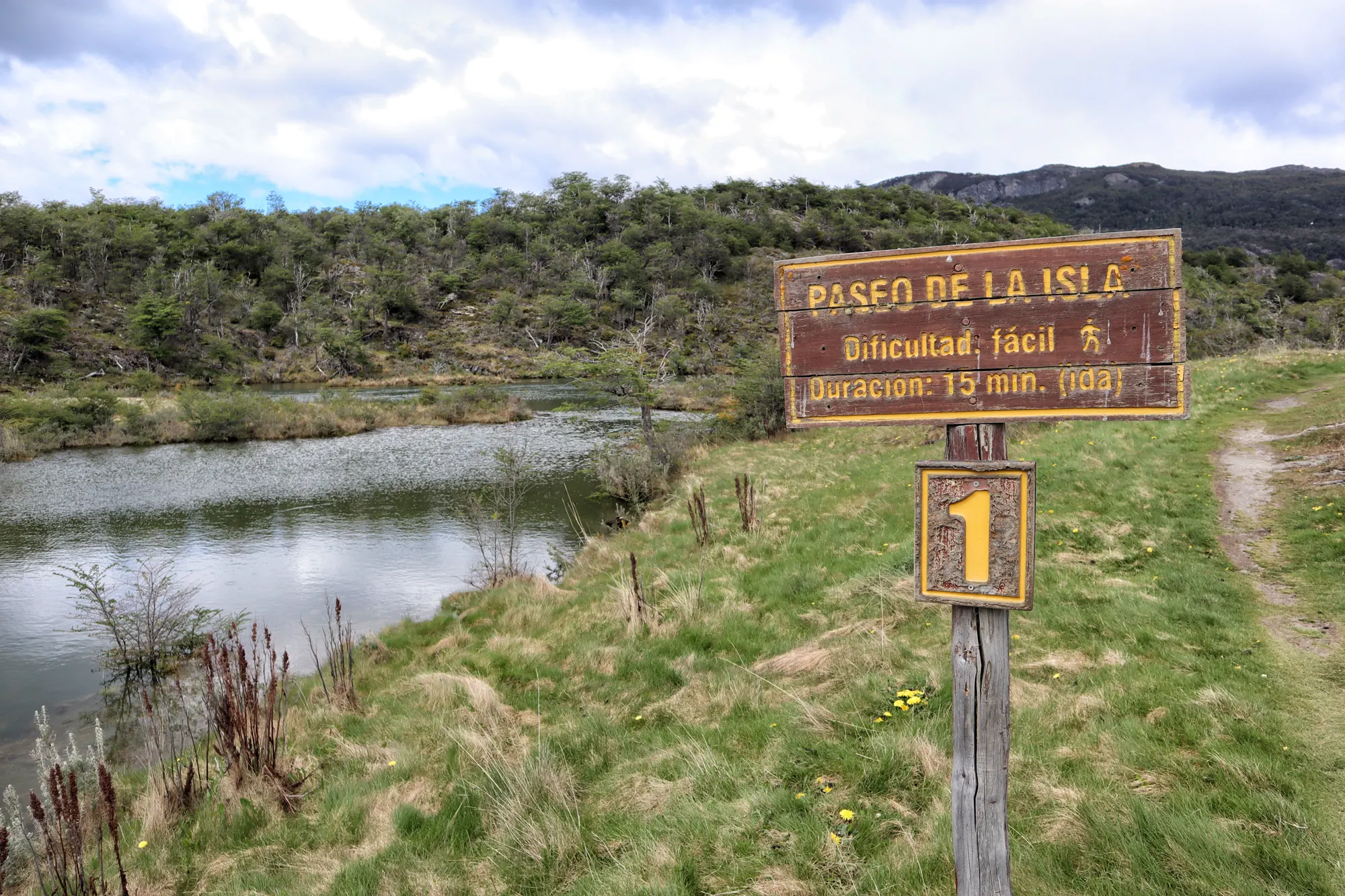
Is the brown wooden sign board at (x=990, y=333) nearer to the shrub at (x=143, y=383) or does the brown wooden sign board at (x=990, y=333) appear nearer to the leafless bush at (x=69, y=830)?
the leafless bush at (x=69, y=830)

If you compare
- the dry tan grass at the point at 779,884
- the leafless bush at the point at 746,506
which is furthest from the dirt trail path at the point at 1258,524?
A: the leafless bush at the point at 746,506

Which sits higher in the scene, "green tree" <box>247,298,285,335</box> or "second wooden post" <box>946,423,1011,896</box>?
"green tree" <box>247,298,285,335</box>

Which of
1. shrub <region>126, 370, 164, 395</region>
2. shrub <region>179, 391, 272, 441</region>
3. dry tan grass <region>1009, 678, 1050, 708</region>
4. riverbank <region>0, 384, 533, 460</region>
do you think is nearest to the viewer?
dry tan grass <region>1009, 678, 1050, 708</region>

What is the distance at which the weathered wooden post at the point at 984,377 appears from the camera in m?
2.27

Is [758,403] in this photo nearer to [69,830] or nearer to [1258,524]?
[1258,524]

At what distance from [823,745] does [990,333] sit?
8.76 ft

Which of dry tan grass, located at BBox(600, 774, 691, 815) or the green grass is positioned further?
dry tan grass, located at BBox(600, 774, 691, 815)

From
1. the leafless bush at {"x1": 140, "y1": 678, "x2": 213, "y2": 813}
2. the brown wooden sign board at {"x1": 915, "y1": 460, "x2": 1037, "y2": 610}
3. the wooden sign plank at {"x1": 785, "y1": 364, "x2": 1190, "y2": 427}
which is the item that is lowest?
the leafless bush at {"x1": 140, "y1": 678, "x2": 213, "y2": 813}

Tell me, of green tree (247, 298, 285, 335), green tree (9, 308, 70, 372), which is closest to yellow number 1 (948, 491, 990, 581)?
green tree (9, 308, 70, 372)

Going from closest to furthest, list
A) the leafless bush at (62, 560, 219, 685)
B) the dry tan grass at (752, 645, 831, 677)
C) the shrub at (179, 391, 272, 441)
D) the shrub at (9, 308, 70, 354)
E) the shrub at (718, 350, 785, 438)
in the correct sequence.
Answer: the dry tan grass at (752, 645, 831, 677) < the leafless bush at (62, 560, 219, 685) < the shrub at (718, 350, 785, 438) < the shrub at (179, 391, 272, 441) < the shrub at (9, 308, 70, 354)

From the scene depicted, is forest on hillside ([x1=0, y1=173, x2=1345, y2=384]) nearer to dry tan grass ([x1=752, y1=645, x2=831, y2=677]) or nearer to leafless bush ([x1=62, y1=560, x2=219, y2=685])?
leafless bush ([x1=62, y1=560, x2=219, y2=685])

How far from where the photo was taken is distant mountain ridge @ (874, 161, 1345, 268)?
100 m

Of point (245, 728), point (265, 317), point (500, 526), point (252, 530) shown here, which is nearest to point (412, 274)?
point (265, 317)

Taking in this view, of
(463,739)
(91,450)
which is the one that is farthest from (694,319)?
(463,739)
